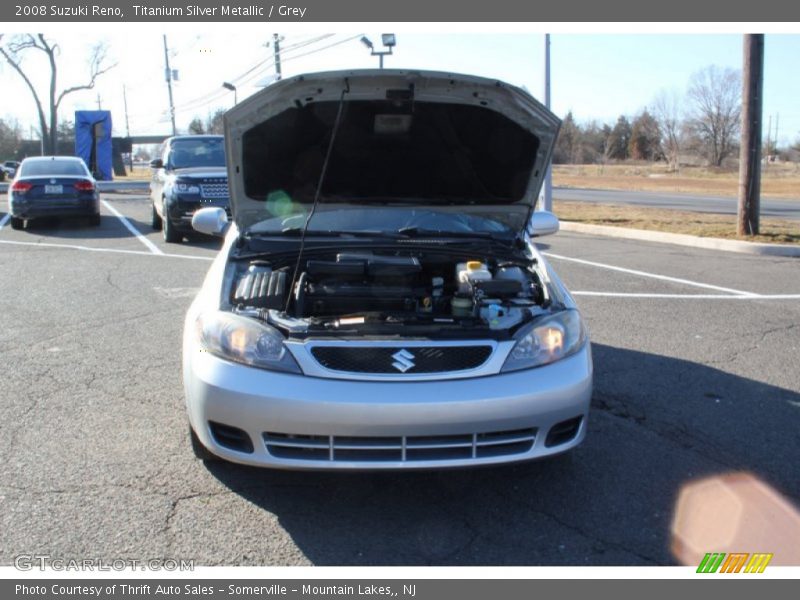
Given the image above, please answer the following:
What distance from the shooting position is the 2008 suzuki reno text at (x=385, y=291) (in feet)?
10.5

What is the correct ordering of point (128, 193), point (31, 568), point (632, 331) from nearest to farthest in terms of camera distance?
point (31, 568) → point (632, 331) → point (128, 193)

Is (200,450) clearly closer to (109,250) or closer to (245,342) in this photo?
(245,342)

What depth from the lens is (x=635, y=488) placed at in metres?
3.62

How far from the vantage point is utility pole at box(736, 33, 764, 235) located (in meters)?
12.6

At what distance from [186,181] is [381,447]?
1021 cm

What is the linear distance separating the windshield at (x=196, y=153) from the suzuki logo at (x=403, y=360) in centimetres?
1080

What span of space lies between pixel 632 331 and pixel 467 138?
268 centimetres

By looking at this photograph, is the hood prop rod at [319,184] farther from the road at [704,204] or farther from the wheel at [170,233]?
the road at [704,204]

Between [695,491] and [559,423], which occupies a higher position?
[559,423]

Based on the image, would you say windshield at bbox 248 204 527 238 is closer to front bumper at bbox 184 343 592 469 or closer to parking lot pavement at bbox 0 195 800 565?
parking lot pavement at bbox 0 195 800 565

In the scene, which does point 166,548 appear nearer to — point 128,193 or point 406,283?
point 406,283

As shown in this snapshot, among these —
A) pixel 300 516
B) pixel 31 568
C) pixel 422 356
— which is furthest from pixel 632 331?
pixel 31 568

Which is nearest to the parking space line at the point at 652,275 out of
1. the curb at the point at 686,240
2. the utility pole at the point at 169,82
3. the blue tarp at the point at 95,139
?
the curb at the point at 686,240

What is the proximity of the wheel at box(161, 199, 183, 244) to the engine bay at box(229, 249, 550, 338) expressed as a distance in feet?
28.4
